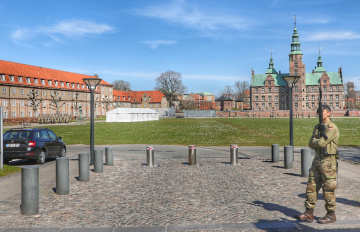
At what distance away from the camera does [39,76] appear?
250 feet

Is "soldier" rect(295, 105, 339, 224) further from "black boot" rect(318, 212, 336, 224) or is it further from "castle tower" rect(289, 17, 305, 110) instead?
"castle tower" rect(289, 17, 305, 110)

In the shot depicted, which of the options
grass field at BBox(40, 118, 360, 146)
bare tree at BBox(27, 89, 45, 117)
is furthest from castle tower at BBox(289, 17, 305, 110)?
bare tree at BBox(27, 89, 45, 117)

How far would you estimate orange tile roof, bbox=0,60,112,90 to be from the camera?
2660 inches

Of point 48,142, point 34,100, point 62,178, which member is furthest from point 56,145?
point 34,100

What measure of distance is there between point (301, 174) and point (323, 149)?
521 centimetres

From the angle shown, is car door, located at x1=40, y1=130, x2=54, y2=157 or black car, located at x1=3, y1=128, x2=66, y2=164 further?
car door, located at x1=40, y1=130, x2=54, y2=157

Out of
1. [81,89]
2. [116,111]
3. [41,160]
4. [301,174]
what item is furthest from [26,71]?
[301,174]

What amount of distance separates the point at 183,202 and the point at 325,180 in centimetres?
297

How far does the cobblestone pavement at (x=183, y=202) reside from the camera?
223 inches

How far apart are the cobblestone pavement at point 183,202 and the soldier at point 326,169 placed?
278mm

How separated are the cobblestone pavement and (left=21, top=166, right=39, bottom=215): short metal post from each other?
167 mm

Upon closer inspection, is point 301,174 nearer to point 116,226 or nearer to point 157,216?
point 157,216

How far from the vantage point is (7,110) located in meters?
65.3

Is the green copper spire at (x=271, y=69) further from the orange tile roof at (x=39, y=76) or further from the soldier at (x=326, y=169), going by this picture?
the soldier at (x=326, y=169)
